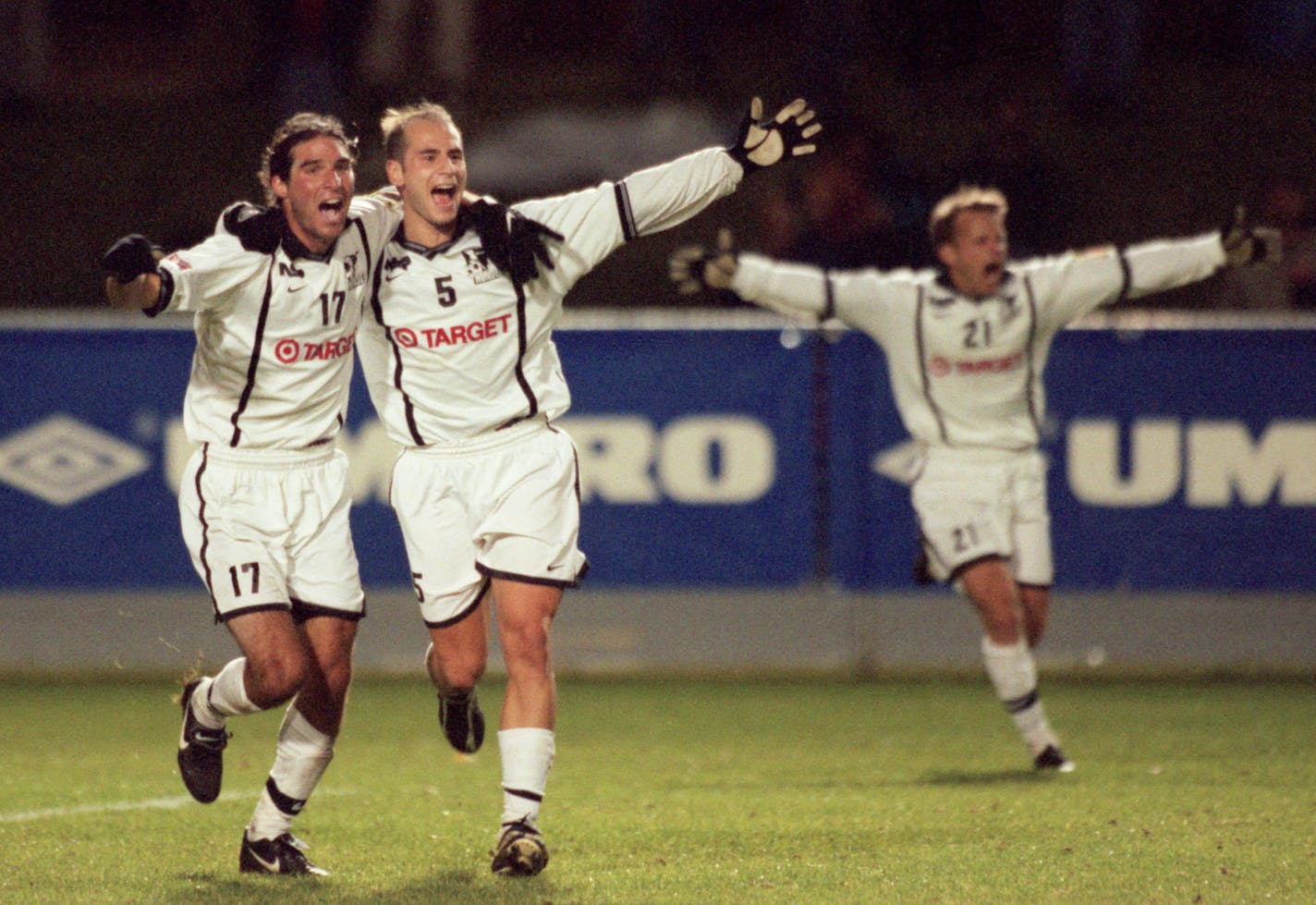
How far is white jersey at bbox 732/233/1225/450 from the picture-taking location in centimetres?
833

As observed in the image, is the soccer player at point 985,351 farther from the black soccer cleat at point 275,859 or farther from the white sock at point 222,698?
the black soccer cleat at point 275,859

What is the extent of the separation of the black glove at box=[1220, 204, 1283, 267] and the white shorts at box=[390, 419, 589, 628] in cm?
323

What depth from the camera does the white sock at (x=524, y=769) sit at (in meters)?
5.92

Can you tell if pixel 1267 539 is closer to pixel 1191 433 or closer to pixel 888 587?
pixel 1191 433

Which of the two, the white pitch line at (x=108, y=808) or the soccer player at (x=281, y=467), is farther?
the white pitch line at (x=108, y=808)

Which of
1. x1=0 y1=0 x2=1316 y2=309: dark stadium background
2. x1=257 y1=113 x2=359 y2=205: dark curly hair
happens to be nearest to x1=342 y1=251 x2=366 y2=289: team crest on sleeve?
x1=257 y1=113 x2=359 y2=205: dark curly hair

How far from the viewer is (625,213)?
6320 mm

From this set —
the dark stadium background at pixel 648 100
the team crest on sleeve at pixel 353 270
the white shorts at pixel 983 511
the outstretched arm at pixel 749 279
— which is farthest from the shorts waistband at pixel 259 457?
the dark stadium background at pixel 648 100

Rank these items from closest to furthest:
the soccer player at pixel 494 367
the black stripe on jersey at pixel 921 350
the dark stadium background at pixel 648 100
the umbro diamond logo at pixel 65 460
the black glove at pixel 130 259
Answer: the black glove at pixel 130 259 → the soccer player at pixel 494 367 → the black stripe on jersey at pixel 921 350 → the umbro diamond logo at pixel 65 460 → the dark stadium background at pixel 648 100

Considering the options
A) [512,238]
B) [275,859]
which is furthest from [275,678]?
[512,238]

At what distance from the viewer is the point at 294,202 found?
605 cm

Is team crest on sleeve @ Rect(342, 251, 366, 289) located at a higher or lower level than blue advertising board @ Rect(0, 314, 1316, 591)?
higher

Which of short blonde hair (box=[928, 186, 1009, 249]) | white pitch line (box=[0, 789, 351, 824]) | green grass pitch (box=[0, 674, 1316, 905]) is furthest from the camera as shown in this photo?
short blonde hair (box=[928, 186, 1009, 249])

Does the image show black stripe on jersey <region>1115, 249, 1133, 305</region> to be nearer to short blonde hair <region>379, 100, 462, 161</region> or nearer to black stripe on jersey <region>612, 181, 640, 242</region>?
black stripe on jersey <region>612, 181, 640, 242</region>
